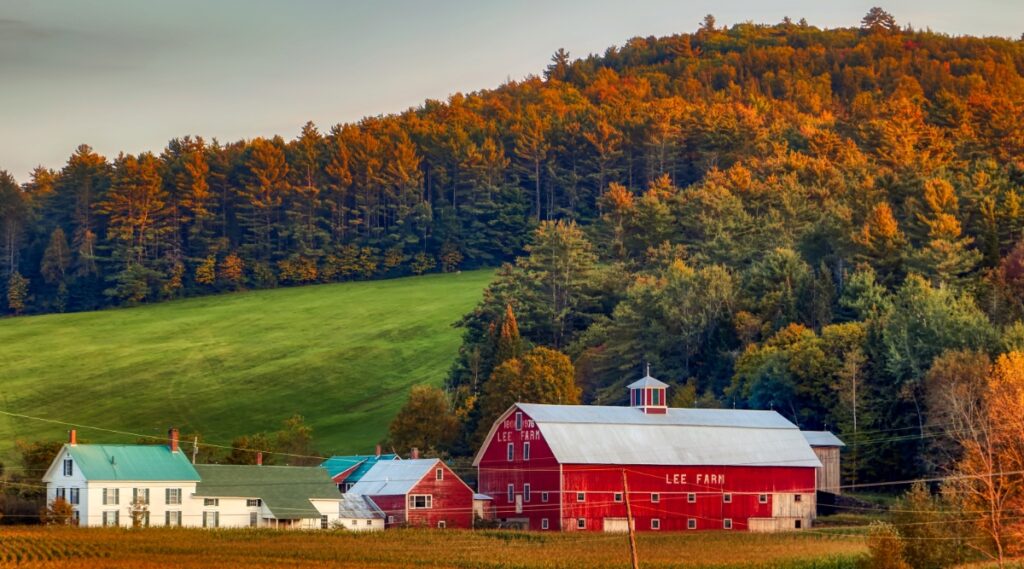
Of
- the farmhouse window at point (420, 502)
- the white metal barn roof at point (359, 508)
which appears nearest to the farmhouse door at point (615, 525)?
the farmhouse window at point (420, 502)

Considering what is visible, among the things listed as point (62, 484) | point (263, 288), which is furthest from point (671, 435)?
point (263, 288)

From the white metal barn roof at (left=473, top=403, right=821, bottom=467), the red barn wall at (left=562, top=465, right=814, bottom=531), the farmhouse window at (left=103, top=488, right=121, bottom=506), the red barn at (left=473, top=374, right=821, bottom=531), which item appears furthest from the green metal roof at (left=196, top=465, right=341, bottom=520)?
the red barn wall at (left=562, top=465, right=814, bottom=531)

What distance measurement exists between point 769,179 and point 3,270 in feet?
265

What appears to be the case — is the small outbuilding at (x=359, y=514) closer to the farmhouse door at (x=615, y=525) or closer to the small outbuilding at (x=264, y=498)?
the small outbuilding at (x=264, y=498)

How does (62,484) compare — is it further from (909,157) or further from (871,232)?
(909,157)

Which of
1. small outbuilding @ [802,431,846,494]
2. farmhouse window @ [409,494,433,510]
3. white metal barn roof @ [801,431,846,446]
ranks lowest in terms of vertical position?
farmhouse window @ [409,494,433,510]

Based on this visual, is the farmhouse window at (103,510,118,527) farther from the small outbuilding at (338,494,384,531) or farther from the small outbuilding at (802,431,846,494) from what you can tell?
the small outbuilding at (802,431,846,494)

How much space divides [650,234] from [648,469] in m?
53.9

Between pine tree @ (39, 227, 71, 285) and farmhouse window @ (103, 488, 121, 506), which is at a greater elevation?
pine tree @ (39, 227, 71, 285)

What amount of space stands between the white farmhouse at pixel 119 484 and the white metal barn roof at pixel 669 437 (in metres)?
17.8

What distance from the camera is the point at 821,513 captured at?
86.0 m

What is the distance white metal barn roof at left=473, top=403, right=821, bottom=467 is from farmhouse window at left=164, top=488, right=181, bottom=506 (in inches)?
698

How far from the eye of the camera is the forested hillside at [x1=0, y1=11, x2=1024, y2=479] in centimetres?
9238

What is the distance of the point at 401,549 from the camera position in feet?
216
